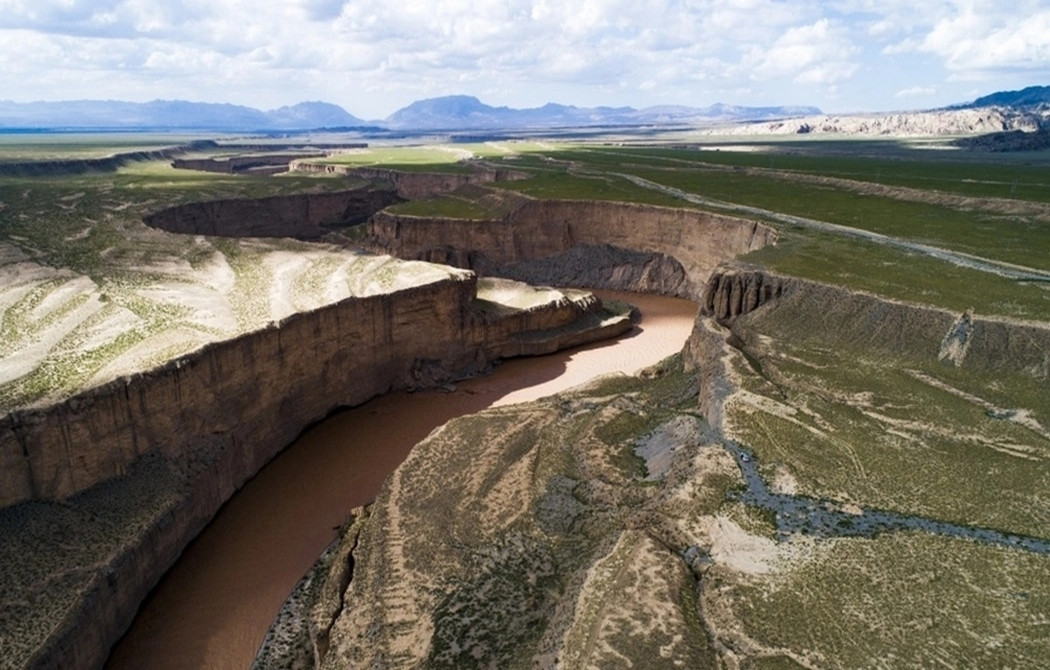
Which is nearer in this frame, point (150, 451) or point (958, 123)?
point (150, 451)

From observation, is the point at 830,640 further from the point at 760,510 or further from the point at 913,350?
the point at 913,350

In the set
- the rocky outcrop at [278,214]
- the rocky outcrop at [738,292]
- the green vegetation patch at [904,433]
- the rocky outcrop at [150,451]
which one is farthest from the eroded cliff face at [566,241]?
the green vegetation patch at [904,433]

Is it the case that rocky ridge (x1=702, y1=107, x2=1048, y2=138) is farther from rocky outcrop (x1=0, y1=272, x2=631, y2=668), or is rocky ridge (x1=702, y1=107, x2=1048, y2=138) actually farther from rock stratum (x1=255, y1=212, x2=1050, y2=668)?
rocky outcrop (x1=0, y1=272, x2=631, y2=668)

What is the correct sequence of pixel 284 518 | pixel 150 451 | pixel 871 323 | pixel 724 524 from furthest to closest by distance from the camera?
pixel 871 323
pixel 284 518
pixel 150 451
pixel 724 524

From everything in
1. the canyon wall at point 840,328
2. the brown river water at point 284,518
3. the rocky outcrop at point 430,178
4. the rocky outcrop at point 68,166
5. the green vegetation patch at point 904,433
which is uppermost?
the rocky outcrop at point 68,166

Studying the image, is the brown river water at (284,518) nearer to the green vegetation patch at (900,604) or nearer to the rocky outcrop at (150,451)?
the rocky outcrop at (150,451)

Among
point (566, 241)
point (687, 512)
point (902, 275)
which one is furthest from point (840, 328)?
point (566, 241)

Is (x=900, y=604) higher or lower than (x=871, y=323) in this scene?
lower

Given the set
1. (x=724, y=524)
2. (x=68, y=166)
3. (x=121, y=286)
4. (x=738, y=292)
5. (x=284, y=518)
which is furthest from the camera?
(x=68, y=166)

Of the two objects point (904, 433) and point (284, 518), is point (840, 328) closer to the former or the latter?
point (904, 433)
